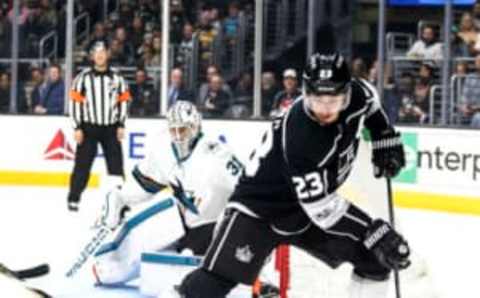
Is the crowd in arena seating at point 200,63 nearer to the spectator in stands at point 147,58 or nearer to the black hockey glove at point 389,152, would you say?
the spectator in stands at point 147,58

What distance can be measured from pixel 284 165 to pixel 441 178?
3.85 meters

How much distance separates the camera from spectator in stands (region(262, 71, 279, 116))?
8586 millimetres

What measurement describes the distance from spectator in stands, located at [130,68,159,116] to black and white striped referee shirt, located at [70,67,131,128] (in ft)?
1.43

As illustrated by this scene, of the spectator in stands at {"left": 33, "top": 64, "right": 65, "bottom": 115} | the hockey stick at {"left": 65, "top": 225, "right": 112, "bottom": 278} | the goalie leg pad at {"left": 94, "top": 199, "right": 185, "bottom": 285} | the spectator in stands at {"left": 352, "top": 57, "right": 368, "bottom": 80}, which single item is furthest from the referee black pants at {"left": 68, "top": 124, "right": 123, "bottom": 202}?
the goalie leg pad at {"left": 94, "top": 199, "right": 185, "bottom": 285}

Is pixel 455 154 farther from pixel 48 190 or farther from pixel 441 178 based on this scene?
pixel 48 190

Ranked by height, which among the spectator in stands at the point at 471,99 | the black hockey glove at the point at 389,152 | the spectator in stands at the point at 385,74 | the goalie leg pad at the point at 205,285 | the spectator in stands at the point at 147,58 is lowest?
the goalie leg pad at the point at 205,285

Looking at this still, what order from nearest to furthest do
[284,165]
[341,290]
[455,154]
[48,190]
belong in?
[284,165]
[341,290]
[455,154]
[48,190]

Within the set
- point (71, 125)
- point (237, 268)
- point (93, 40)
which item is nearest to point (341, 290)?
point (237, 268)

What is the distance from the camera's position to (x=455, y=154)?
282 inches

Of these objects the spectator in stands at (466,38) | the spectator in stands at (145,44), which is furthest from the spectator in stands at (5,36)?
the spectator in stands at (466,38)

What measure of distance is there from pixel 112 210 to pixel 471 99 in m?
3.06

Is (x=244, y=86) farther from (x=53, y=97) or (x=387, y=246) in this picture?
(x=387, y=246)

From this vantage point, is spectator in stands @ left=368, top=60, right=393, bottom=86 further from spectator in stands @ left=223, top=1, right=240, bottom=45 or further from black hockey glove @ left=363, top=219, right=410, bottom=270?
black hockey glove @ left=363, top=219, right=410, bottom=270

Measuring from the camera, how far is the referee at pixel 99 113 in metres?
8.57
